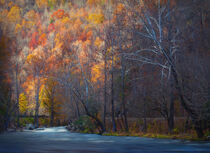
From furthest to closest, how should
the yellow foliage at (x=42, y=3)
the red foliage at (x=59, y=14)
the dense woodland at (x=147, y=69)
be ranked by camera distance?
the yellow foliage at (x=42, y=3) < the red foliage at (x=59, y=14) < the dense woodland at (x=147, y=69)

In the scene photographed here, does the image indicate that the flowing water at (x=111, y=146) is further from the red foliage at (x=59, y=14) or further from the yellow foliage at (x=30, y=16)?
the yellow foliage at (x=30, y=16)

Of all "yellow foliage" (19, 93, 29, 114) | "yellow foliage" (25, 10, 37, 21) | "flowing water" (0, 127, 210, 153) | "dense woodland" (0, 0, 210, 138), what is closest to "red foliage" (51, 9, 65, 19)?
"yellow foliage" (25, 10, 37, 21)

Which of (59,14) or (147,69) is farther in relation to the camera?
(59,14)

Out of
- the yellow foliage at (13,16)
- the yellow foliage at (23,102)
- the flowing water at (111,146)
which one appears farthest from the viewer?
the yellow foliage at (23,102)

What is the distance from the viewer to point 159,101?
20.5 m

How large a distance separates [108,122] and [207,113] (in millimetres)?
14202

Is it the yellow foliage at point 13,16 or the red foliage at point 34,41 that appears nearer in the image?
the yellow foliage at point 13,16

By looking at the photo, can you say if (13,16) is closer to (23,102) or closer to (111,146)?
(23,102)

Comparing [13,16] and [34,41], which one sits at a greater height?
[34,41]

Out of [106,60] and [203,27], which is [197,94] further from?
[106,60]

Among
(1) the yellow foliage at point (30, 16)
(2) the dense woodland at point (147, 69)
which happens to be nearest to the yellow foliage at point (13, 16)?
(2) the dense woodland at point (147, 69)

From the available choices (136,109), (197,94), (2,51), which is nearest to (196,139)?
(197,94)

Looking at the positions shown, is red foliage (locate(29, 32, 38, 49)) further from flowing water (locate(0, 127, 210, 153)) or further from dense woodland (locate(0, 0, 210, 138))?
flowing water (locate(0, 127, 210, 153))

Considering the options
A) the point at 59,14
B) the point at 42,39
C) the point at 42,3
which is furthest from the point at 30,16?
the point at 42,3
